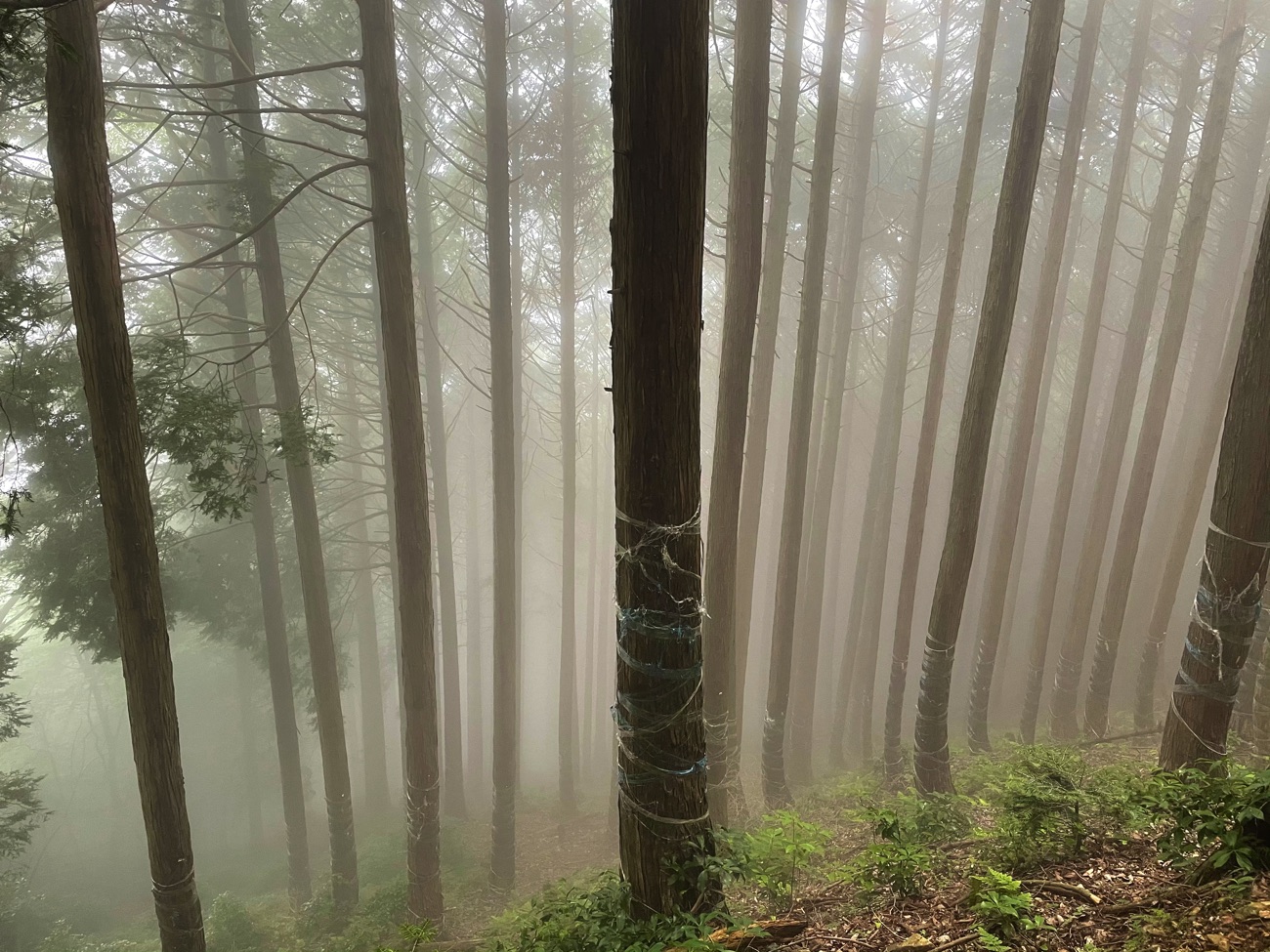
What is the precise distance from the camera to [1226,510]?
4.25 meters

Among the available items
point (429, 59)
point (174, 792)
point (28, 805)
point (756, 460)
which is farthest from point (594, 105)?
point (28, 805)

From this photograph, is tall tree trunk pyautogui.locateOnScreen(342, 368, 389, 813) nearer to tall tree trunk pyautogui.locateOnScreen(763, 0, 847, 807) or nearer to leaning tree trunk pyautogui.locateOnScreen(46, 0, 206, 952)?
tall tree trunk pyautogui.locateOnScreen(763, 0, 847, 807)

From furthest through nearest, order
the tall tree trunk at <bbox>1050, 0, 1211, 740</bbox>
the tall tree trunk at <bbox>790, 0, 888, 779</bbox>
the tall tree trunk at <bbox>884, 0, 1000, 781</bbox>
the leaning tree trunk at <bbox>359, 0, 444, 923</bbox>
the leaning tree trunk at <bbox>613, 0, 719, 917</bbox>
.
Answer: the tall tree trunk at <bbox>790, 0, 888, 779</bbox>, the tall tree trunk at <bbox>1050, 0, 1211, 740</bbox>, the tall tree trunk at <bbox>884, 0, 1000, 781</bbox>, the leaning tree trunk at <bbox>359, 0, 444, 923</bbox>, the leaning tree trunk at <bbox>613, 0, 719, 917</bbox>

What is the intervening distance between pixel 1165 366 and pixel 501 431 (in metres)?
10.9

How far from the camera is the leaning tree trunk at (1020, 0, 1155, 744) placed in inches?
429

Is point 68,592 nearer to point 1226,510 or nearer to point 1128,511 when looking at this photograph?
point 1226,510

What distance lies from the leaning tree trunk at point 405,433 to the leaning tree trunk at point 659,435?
13.6 ft

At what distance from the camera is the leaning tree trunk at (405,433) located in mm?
6270

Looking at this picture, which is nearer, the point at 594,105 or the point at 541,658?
the point at 594,105

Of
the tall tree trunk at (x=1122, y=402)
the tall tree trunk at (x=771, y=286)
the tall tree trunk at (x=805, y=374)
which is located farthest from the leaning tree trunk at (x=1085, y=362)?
the tall tree trunk at (x=771, y=286)

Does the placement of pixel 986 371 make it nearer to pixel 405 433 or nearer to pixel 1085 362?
pixel 405 433

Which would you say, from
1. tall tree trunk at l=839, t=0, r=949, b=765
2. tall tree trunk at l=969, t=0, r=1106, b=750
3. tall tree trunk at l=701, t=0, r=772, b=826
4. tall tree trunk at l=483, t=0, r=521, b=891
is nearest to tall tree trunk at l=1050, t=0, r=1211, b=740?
tall tree trunk at l=969, t=0, r=1106, b=750

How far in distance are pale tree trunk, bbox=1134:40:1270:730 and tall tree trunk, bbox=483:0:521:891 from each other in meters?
10.4

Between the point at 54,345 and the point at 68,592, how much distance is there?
3301mm
